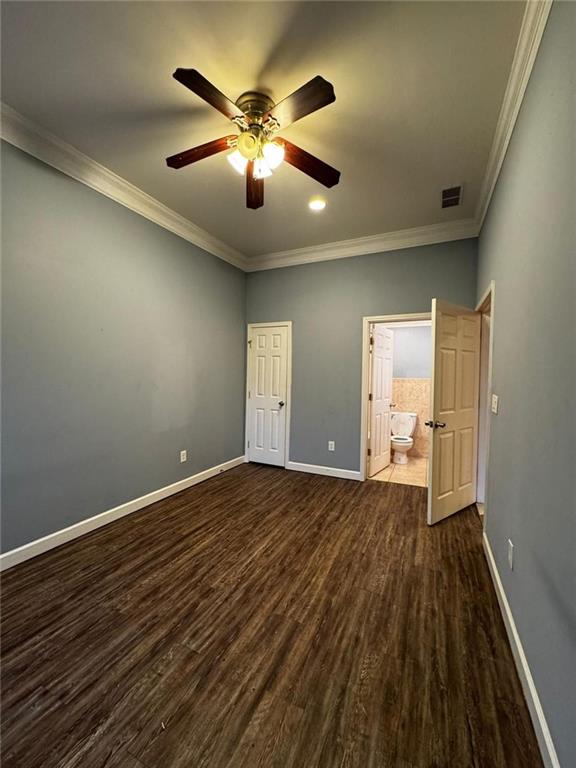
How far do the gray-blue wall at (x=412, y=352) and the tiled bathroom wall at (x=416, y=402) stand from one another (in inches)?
5.0

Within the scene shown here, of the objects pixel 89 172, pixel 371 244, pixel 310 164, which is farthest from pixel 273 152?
pixel 371 244

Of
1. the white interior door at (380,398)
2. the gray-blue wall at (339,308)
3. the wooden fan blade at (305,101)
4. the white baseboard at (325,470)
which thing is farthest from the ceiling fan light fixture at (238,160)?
the white baseboard at (325,470)

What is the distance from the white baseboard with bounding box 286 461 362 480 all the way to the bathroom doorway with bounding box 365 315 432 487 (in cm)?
18

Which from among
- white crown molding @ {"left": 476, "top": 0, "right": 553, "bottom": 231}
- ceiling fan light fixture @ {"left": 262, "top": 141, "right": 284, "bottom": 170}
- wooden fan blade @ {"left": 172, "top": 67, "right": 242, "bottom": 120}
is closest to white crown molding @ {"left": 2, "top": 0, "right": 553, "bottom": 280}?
white crown molding @ {"left": 476, "top": 0, "right": 553, "bottom": 231}

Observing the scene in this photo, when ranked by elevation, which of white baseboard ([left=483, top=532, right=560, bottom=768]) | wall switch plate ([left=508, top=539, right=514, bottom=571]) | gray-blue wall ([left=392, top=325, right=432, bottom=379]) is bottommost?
white baseboard ([left=483, top=532, right=560, bottom=768])

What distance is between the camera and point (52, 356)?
2322 mm

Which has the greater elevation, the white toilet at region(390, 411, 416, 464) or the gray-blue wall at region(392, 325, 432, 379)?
the gray-blue wall at region(392, 325, 432, 379)

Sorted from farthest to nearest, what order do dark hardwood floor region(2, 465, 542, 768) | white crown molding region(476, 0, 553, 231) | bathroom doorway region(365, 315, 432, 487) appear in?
bathroom doorway region(365, 315, 432, 487) → white crown molding region(476, 0, 553, 231) → dark hardwood floor region(2, 465, 542, 768)

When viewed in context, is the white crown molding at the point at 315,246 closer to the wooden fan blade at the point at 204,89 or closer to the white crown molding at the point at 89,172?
the white crown molding at the point at 89,172

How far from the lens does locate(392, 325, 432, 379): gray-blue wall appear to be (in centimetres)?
540

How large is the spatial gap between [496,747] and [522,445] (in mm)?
1167

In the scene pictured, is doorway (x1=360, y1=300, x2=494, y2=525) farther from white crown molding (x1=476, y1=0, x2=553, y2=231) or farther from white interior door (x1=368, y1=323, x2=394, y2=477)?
white crown molding (x1=476, y1=0, x2=553, y2=231)

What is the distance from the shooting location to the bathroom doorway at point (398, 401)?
13.0 ft

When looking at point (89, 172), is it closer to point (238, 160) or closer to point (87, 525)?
point (238, 160)
